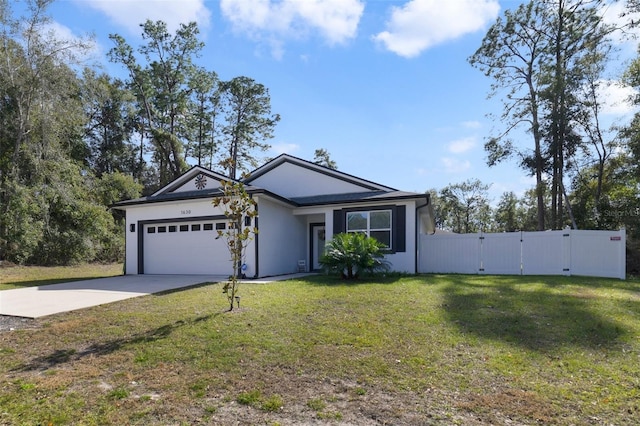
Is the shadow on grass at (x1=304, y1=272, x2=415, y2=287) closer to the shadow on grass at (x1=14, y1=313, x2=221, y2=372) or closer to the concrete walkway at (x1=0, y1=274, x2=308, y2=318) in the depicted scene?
the concrete walkway at (x1=0, y1=274, x2=308, y2=318)

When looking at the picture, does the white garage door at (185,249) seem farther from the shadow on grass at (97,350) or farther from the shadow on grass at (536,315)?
the shadow on grass at (536,315)

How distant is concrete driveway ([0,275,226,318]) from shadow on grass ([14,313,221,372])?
103 inches

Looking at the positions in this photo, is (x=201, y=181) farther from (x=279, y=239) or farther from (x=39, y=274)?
(x=39, y=274)

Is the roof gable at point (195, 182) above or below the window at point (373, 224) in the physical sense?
above

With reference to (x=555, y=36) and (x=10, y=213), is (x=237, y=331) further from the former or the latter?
(x=555, y=36)

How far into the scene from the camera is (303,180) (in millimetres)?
16359

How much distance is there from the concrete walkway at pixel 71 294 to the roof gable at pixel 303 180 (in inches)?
258

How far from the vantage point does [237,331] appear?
5.68 m

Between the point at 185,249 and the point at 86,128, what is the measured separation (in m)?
20.9

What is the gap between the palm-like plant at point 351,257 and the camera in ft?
35.8

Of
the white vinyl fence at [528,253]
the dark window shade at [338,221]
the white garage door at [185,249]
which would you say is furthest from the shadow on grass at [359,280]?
the white garage door at [185,249]

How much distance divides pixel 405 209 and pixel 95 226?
56.7ft

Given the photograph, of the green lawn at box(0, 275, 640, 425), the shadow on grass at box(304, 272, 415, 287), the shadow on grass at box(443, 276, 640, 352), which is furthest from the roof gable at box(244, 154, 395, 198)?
the green lawn at box(0, 275, 640, 425)

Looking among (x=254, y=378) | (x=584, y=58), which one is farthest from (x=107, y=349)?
(x=584, y=58)
